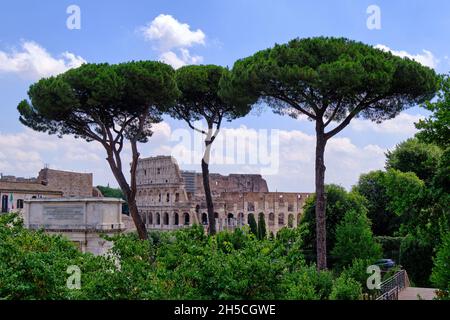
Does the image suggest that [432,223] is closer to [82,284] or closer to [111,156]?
[82,284]

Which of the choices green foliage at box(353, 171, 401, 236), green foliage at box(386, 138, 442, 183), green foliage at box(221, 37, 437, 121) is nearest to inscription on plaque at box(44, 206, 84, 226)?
green foliage at box(221, 37, 437, 121)

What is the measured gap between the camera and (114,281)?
6.64m

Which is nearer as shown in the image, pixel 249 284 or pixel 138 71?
pixel 249 284

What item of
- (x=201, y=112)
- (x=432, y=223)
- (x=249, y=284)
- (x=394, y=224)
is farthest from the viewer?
(x=394, y=224)

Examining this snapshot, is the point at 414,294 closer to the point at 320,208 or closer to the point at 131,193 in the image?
the point at 320,208

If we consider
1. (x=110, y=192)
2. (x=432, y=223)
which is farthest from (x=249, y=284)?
(x=110, y=192)

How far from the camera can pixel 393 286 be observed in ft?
41.1

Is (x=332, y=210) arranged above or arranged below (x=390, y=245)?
above

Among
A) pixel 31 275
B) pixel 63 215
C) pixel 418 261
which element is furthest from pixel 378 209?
pixel 31 275

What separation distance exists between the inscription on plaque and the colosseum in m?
26.1

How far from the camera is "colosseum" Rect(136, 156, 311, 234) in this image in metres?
44.3

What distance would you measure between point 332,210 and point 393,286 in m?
9.73

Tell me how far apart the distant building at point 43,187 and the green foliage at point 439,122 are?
69.8 ft
